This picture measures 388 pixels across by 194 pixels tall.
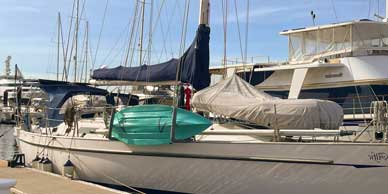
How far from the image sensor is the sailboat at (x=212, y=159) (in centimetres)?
812

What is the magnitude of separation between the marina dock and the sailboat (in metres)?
0.72

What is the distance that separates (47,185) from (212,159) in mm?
3672

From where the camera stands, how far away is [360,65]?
1638 centimetres

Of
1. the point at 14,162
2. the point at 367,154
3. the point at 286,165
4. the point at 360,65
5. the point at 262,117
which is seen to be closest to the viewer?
the point at 367,154

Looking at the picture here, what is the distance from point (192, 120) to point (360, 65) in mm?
9185

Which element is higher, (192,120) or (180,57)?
(180,57)

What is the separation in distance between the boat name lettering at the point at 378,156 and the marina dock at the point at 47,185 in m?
4.56

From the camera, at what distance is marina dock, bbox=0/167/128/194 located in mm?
9539

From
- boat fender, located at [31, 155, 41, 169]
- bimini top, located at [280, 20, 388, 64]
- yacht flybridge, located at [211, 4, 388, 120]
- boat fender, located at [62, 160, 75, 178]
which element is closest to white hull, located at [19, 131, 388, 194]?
boat fender, located at [62, 160, 75, 178]

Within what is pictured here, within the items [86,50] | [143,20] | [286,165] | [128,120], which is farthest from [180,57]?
[86,50]

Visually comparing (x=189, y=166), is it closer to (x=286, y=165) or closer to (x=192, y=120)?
(x=192, y=120)

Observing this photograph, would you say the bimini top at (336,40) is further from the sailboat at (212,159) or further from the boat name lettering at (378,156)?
the boat name lettering at (378,156)

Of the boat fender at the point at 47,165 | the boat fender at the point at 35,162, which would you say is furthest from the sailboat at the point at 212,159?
the boat fender at the point at 35,162

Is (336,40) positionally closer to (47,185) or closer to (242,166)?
(242,166)
